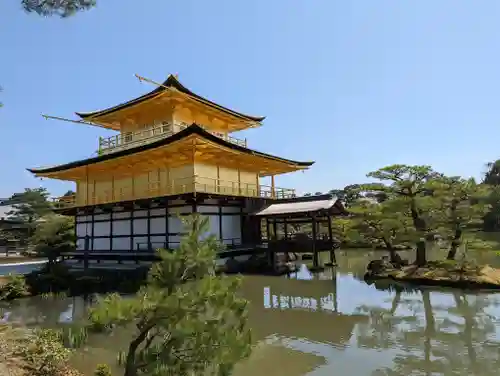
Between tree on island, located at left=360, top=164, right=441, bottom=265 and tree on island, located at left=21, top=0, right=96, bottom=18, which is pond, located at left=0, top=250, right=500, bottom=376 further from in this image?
tree on island, located at left=21, top=0, right=96, bottom=18

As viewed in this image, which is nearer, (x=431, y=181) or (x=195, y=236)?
(x=195, y=236)

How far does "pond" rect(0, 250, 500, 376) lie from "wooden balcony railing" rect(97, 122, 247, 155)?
9.62 m

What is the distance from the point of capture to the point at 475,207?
50.5ft

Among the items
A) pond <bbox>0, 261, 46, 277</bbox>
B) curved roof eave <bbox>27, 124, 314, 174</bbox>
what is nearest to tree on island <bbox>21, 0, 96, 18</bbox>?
curved roof eave <bbox>27, 124, 314, 174</bbox>

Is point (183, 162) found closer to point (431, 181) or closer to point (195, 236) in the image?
point (431, 181)

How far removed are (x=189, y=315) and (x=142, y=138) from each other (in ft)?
60.8

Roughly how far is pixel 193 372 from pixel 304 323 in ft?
20.3

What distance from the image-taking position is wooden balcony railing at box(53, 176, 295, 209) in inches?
719

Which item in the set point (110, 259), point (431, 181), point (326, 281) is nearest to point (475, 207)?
point (431, 181)

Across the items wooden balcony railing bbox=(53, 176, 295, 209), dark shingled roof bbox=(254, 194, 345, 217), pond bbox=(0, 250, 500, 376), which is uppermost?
wooden balcony railing bbox=(53, 176, 295, 209)

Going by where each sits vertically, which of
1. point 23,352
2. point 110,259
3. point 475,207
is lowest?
point 23,352

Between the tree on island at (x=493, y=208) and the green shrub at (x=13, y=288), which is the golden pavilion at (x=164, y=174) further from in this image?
the tree on island at (x=493, y=208)

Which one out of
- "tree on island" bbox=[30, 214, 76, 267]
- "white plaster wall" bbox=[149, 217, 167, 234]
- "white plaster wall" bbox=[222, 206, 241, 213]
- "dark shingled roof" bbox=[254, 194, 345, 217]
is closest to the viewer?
"tree on island" bbox=[30, 214, 76, 267]

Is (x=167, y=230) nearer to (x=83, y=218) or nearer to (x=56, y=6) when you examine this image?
(x=83, y=218)
